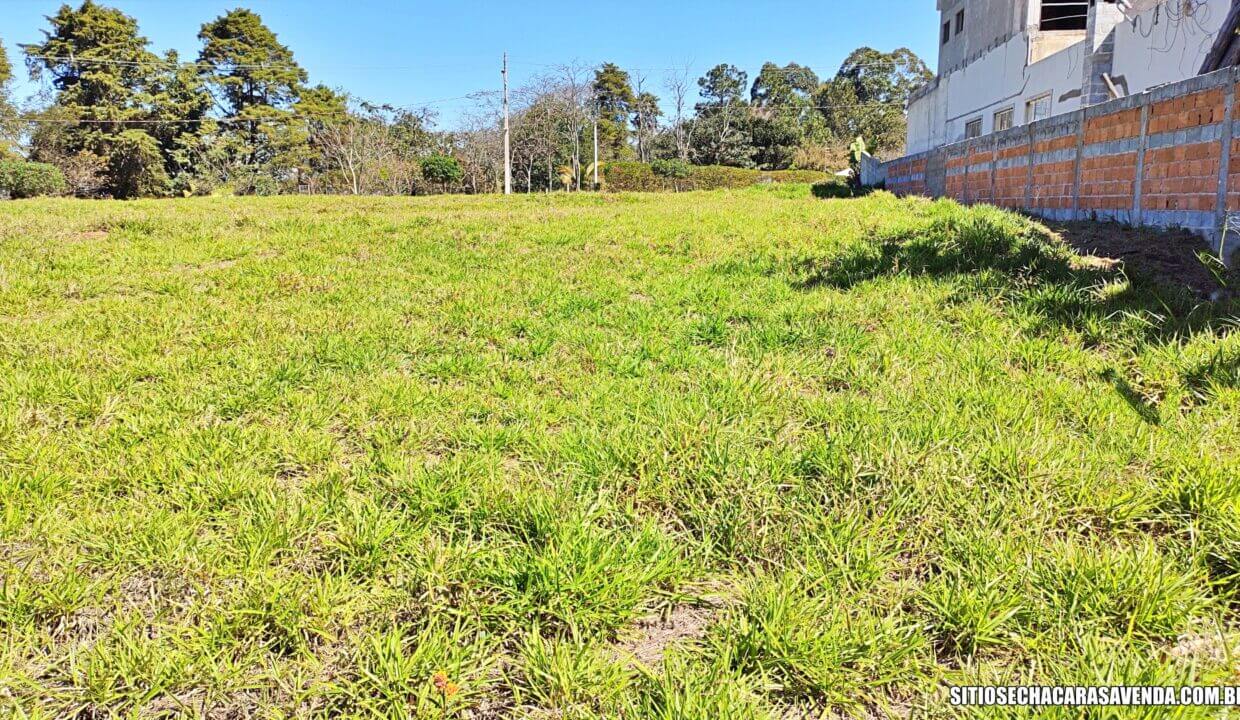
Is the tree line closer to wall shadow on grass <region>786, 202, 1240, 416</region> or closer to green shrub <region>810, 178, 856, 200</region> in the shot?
green shrub <region>810, 178, 856, 200</region>

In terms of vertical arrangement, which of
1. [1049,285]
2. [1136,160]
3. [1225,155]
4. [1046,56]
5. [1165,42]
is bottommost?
[1049,285]

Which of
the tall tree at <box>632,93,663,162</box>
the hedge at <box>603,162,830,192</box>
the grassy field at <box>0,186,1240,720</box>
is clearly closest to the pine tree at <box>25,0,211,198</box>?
the hedge at <box>603,162,830,192</box>

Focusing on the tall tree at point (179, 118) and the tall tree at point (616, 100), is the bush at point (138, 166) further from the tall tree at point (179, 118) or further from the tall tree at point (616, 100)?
the tall tree at point (616, 100)

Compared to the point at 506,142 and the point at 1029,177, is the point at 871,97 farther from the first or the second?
the point at 1029,177

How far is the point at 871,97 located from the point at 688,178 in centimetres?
3036

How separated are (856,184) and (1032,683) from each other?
21.2m

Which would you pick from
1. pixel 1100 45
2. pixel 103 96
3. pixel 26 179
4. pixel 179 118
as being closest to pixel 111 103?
pixel 103 96

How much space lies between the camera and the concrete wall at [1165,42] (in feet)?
28.6

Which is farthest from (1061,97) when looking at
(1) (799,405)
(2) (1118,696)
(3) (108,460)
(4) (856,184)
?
(3) (108,460)

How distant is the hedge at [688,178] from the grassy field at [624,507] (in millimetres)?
24220

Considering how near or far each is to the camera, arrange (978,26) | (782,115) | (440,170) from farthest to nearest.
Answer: (782,115)
(440,170)
(978,26)

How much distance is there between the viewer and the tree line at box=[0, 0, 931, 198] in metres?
28.7

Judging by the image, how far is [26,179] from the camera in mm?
23250

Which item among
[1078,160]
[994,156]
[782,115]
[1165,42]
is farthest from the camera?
[782,115]
